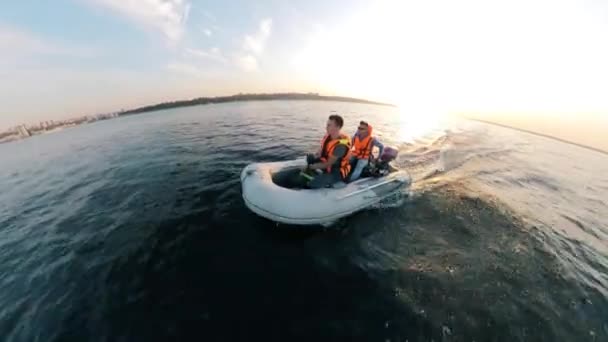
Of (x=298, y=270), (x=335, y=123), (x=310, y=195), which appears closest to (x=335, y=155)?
(x=335, y=123)

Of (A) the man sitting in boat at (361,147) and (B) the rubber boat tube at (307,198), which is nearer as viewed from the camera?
(B) the rubber boat tube at (307,198)

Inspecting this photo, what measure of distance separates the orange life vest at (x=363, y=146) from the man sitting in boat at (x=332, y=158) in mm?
502

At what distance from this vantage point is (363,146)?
6.62 metres

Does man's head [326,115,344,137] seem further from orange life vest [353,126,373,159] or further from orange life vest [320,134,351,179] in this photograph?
orange life vest [353,126,373,159]

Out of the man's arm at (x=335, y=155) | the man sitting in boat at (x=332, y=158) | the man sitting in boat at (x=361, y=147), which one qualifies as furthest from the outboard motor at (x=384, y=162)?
the man's arm at (x=335, y=155)

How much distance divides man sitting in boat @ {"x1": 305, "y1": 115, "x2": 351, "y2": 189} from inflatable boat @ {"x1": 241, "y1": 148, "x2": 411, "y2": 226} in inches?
9.9

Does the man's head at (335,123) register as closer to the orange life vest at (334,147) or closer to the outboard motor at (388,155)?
the orange life vest at (334,147)

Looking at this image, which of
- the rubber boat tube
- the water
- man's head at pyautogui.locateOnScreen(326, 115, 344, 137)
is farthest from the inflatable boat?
man's head at pyautogui.locateOnScreen(326, 115, 344, 137)

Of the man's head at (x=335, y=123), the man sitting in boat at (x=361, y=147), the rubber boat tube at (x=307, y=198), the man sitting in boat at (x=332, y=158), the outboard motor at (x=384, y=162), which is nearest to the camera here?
the rubber boat tube at (x=307, y=198)

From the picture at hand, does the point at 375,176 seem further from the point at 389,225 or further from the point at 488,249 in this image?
the point at 488,249

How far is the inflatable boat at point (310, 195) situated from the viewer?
17.9ft

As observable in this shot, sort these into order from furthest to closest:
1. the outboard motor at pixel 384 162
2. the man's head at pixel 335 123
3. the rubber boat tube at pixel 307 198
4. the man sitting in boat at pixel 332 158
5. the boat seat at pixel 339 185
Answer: the outboard motor at pixel 384 162 → the boat seat at pixel 339 185 → the man sitting in boat at pixel 332 158 → the man's head at pixel 335 123 → the rubber boat tube at pixel 307 198

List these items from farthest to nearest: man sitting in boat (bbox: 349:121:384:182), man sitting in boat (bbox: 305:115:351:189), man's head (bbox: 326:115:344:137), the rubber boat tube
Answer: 1. man sitting in boat (bbox: 349:121:384:182)
2. man sitting in boat (bbox: 305:115:351:189)
3. man's head (bbox: 326:115:344:137)
4. the rubber boat tube

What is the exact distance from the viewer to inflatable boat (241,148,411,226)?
17.9 ft
